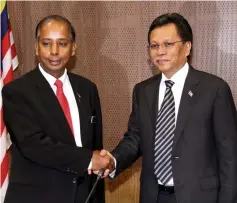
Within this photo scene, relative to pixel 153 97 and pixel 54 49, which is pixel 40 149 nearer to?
pixel 54 49

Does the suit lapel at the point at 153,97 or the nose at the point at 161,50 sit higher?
the nose at the point at 161,50

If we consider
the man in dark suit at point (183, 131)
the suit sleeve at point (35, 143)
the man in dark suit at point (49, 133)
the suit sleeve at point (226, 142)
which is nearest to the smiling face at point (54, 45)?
the man in dark suit at point (49, 133)

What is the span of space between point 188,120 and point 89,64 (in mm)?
1190

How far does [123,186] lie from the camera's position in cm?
290

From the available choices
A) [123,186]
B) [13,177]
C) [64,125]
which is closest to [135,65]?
[123,186]

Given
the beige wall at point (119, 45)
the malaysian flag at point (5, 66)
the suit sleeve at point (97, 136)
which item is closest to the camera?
the suit sleeve at point (97, 136)

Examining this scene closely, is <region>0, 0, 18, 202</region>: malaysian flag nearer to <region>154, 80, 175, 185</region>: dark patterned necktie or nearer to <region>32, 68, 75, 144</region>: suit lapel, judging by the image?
<region>32, 68, 75, 144</region>: suit lapel

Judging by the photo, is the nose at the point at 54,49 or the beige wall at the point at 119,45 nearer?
the nose at the point at 54,49

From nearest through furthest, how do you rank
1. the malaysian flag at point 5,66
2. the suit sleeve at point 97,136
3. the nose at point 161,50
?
the nose at point 161,50 < the suit sleeve at point 97,136 < the malaysian flag at point 5,66

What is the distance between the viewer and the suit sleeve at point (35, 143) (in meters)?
1.90

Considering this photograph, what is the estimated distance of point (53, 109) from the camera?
1.94 m

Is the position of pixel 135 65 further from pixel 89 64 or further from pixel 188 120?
pixel 188 120

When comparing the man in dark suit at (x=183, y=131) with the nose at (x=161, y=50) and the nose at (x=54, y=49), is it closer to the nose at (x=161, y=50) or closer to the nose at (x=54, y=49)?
the nose at (x=161, y=50)

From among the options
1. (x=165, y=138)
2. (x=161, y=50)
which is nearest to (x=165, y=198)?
(x=165, y=138)
